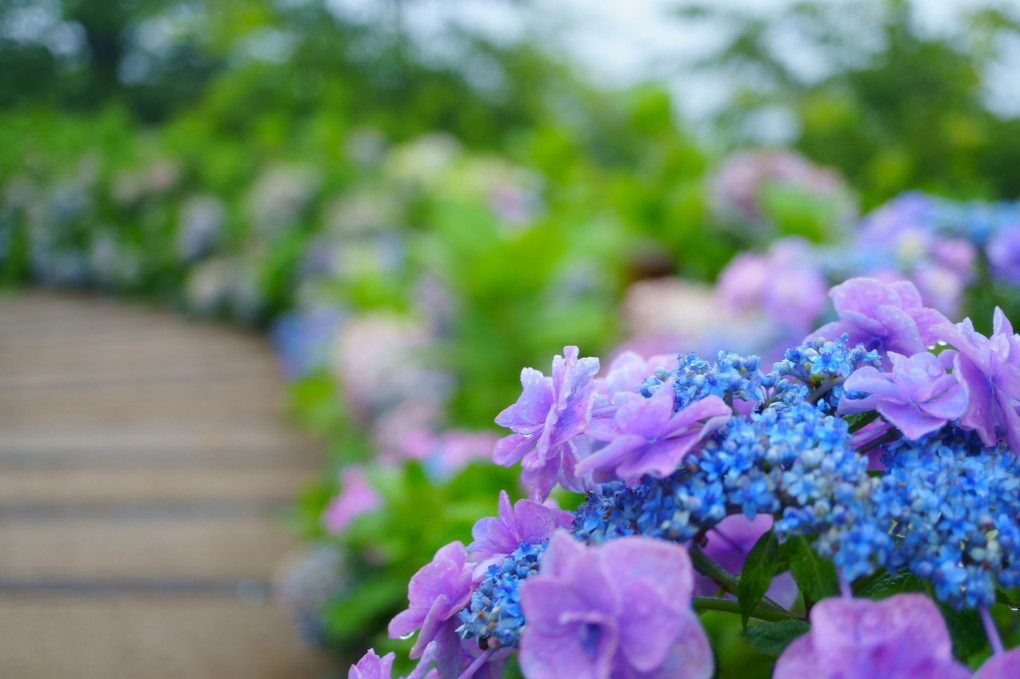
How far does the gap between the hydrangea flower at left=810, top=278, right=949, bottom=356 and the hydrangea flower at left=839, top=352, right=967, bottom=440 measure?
1.7 inches

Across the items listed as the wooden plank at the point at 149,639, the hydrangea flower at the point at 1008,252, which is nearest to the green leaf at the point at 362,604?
the wooden plank at the point at 149,639

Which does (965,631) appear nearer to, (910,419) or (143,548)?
(910,419)

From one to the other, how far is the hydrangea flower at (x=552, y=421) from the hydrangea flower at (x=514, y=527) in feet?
0.05

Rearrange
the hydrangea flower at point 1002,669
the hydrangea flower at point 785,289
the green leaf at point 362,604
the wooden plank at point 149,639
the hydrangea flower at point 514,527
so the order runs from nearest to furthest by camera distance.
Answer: the hydrangea flower at point 1002,669
the hydrangea flower at point 514,527
the hydrangea flower at point 785,289
the green leaf at point 362,604
the wooden plank at point 149,639

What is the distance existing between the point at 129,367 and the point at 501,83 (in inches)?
117

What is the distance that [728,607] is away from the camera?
0.34 m

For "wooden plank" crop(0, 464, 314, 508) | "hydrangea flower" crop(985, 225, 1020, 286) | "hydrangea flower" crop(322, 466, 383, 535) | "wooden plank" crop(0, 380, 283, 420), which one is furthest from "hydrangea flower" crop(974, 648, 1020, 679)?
"wooden plank" crop(0, 380, 283, 420)

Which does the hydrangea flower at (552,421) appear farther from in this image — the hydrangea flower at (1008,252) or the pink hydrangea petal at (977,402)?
the hydrangea flower at (1008,252)

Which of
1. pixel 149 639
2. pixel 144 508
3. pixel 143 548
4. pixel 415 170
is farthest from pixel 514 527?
pixel 415 170

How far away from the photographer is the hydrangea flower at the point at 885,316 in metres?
0.37

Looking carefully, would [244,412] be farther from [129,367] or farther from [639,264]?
[639,264]

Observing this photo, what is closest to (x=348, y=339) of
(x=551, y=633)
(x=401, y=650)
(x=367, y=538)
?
(x=367, y=538)

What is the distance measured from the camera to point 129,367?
3.29 m

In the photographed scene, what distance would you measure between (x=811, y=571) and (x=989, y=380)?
107 millimetres
